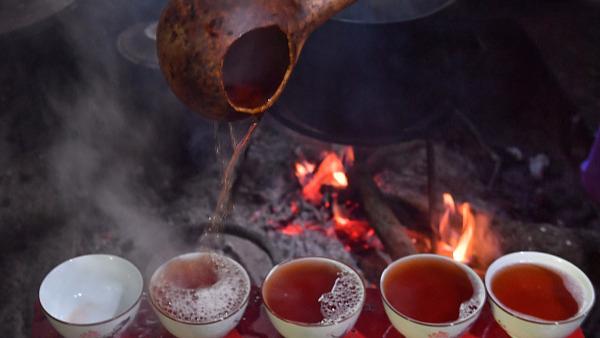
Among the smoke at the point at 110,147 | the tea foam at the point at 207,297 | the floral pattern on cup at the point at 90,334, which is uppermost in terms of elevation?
the floral pattern on cup at the point at 90,334

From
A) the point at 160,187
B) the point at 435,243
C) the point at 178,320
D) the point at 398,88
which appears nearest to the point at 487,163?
the point at 435,243

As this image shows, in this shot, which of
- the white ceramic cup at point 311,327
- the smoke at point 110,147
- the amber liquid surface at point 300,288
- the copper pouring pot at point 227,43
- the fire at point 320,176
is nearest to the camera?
the copper pouring pot at point 227,43

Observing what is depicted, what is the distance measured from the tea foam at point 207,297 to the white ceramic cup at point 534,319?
0.77 metres

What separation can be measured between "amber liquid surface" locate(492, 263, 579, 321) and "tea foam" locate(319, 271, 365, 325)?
0.44 metres

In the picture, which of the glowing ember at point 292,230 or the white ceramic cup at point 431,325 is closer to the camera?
the white ceramic cup at point 431,325

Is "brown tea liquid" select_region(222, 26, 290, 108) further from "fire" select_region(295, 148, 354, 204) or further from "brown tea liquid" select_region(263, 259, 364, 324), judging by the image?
"fire" select_region(295, 148, 354, 204)

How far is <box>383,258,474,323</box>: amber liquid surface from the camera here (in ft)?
6.14

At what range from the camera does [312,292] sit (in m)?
1.92

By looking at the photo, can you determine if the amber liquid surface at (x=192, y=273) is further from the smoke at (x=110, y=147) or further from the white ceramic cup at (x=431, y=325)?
the smoke at (x=110, y=147)

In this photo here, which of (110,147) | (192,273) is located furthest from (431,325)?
(110,147)

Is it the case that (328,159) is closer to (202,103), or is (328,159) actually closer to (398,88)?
(398,88)

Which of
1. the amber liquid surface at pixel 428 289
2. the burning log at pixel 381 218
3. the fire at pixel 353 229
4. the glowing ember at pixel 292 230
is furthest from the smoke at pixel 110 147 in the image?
the amber liquid surface at pixel 428 289

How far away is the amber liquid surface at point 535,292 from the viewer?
1.87 metres

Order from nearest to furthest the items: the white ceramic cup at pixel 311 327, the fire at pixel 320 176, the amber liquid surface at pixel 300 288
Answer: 1. the white ceramic cup at pixel 311 327
2. the amber liquid surface at pixel 300 288
3. the fire at pixel 320 176
